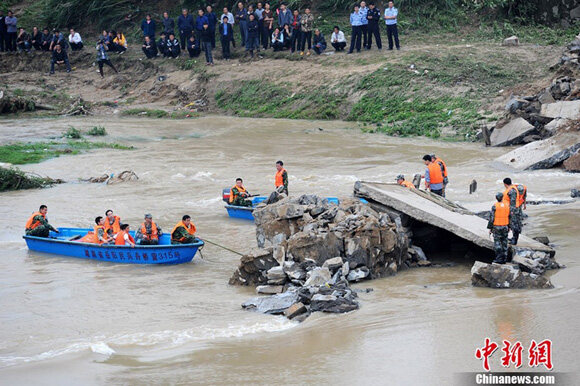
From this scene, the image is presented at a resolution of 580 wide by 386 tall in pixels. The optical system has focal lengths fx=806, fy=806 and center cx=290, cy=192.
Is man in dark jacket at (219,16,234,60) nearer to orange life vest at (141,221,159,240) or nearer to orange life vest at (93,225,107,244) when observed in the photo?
orange life vest at (93,225,107,244)

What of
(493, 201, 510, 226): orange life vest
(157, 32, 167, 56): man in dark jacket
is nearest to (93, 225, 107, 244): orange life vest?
(493, 201, 510, 226): orange life vest

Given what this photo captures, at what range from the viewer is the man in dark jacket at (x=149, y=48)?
129ft

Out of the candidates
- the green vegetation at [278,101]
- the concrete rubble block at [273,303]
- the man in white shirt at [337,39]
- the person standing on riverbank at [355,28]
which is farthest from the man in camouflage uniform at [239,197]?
the man in white shirt at [337,39]

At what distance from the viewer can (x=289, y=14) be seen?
35.2 m

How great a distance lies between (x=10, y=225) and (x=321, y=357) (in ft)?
41.1

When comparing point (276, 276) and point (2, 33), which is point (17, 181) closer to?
point (276, 276)

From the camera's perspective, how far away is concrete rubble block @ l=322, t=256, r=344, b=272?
13.6m

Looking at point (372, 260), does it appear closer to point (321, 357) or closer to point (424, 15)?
point (321, 357)

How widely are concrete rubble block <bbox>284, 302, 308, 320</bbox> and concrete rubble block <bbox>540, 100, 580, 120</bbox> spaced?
14687mm

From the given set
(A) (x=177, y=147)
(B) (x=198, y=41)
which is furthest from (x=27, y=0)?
(A) (x=177, y=147)

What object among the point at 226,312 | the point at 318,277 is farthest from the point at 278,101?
the point at 226,312

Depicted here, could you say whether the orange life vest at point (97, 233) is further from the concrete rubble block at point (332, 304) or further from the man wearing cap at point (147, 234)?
the concrete rubble block at point (332, 304)

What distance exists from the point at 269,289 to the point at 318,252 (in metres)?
1.10

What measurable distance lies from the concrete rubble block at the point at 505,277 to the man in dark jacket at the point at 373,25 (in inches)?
843
